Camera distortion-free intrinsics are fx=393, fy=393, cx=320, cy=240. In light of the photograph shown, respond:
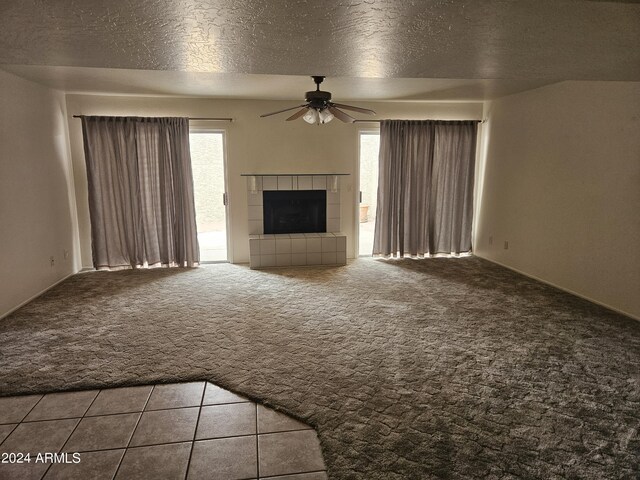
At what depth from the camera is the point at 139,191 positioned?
5070 mm

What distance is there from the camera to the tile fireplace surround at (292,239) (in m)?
5.28

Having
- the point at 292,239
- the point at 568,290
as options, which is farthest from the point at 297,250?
the point at 568,290

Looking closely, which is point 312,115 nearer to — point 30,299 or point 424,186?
point 424,186

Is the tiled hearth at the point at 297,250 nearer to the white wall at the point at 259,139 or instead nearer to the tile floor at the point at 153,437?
the white wall at the point at 259,139

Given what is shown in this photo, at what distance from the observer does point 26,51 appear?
212cm

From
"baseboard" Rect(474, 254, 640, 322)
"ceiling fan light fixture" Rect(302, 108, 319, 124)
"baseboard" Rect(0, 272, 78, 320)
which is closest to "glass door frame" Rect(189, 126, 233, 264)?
"baseboard" Rect(0, 272, 78, 320)

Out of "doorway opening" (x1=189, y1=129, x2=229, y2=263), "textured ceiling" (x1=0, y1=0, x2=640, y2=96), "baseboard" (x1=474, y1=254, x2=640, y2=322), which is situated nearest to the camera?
"textured ceiling" (x1=0, y1=0, x2=640, y2=96)

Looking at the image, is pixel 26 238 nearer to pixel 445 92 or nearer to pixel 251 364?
pixel 251 364

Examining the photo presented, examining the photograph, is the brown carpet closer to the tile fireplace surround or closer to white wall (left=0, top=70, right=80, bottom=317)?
white wall (left=0, top=70, right=80, bottom=317)

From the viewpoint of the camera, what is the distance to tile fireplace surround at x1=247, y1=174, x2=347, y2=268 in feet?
Answer: 17.3

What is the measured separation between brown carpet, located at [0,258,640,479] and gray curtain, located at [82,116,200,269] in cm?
70

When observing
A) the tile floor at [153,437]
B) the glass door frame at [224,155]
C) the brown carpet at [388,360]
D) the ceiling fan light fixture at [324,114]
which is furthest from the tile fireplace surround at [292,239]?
the tile floor at [153,437]

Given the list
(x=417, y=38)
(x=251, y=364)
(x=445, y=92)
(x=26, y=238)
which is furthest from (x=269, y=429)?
(x=445, y=92)

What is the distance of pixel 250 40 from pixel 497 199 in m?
4.46
